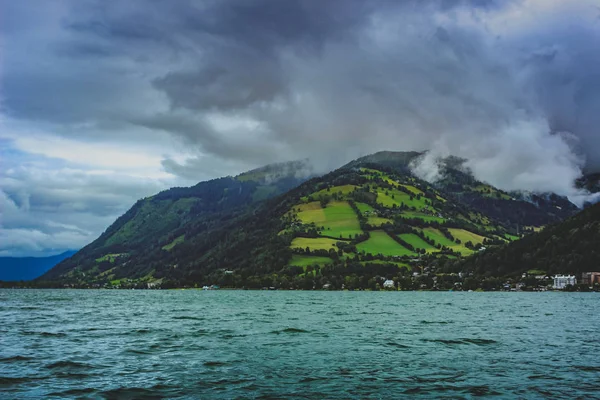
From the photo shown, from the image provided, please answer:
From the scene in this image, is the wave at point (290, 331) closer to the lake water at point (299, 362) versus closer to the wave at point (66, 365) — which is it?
the lake water at point (299, 362)

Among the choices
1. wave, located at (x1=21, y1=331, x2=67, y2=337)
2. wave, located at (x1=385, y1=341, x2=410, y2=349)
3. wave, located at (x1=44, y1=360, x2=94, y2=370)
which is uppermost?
wave, located at (x1=385, y1=341, x2=410, y2=349)

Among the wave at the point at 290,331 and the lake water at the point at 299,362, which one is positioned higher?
the lake water at the point at 299,362

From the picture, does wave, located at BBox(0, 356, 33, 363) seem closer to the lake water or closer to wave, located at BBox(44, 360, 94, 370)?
the lake water

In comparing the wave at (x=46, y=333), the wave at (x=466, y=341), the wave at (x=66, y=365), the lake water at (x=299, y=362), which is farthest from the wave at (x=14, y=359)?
the wave at (x=466, y=341)

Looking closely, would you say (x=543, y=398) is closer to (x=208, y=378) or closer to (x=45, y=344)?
(x=208, y=378)

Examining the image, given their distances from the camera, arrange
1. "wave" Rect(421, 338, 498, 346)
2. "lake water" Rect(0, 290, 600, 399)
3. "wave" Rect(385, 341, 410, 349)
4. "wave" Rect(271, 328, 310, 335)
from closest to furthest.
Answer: "lake water" Rect(0, 290, 600, 399) < "wave" Rect(385, 341, 410, 349) < "wave" Rect(421, 338, 498, 346) < "wave" Rect(271, 328, 310, 335)

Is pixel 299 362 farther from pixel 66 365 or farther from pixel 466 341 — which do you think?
pixel 466 341

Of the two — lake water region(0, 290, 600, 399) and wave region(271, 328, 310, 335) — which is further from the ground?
lake water region(0, 290, 600, 399)

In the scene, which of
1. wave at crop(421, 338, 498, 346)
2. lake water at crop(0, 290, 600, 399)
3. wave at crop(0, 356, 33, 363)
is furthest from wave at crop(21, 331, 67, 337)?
wave at crop(421, 338, 498, 346)

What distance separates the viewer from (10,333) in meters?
54.2

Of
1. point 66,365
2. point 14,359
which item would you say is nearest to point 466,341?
point 66,365

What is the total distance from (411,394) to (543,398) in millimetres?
6418

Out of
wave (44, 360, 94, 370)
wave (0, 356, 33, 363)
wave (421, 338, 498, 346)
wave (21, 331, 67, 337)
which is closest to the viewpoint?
wave (44, 360, 94, 370)

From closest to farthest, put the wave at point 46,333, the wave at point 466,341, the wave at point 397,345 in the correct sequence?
the wave at point 397,345 → the wave at point 466,341 → the wave at point 46,333
